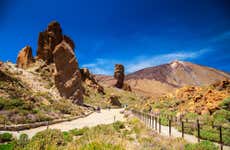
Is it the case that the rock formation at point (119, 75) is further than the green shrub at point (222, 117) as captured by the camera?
Yes

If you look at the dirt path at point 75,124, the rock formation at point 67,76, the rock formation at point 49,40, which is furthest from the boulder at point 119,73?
the dirt path at point 75,124

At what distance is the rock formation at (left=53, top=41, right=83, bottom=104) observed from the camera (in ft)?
137

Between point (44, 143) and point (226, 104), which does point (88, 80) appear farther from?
point (44, 143)

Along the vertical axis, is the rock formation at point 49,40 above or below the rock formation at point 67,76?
above

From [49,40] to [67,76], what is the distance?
25.7 m

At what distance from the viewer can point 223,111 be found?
19766 mm

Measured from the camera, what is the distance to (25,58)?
62.1 meters

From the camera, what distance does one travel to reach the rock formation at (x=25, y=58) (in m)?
60.8

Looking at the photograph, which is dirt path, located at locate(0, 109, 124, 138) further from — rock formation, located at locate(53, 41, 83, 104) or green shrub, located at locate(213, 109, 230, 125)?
green shrub, located at locate(213, 109, 230, 125)

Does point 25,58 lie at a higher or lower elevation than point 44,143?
higher

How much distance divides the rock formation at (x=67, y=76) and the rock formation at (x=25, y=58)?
20.2 meters

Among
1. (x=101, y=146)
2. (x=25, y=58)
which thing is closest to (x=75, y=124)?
(x=101, y=146)

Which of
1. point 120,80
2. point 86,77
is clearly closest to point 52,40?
point 86,77

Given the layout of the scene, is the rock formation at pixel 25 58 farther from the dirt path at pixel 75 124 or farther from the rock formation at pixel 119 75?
the rock formation at pixel 119 75
